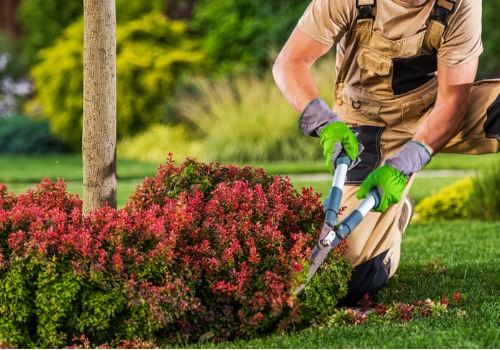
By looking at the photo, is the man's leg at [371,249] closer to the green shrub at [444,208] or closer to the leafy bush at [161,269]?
the leafy bush at [161,269]

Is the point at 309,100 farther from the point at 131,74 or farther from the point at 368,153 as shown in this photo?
the point at 131,74

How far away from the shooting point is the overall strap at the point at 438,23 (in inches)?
156

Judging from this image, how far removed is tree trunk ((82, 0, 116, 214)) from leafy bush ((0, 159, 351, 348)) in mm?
522

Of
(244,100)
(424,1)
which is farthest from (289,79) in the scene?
(244,100)

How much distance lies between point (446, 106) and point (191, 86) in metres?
10.3

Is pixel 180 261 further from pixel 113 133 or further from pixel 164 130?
pixel 164 130

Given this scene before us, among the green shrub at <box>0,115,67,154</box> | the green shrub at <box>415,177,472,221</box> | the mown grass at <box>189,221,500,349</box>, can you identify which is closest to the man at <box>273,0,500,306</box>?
the mown grass at <box>189,221,500,349</box>

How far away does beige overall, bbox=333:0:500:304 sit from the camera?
4.20 m

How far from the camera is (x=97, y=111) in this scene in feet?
13.4

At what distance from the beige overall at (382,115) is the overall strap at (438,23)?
1 centimetres

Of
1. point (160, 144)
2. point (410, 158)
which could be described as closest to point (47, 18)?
point (160, 144)

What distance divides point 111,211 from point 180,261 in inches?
15.3

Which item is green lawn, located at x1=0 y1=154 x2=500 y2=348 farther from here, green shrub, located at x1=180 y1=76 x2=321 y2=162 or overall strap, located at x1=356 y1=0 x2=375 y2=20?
green shrub, located at x1=180 y1=76 x2=321 y2=162

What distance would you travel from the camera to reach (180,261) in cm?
337
